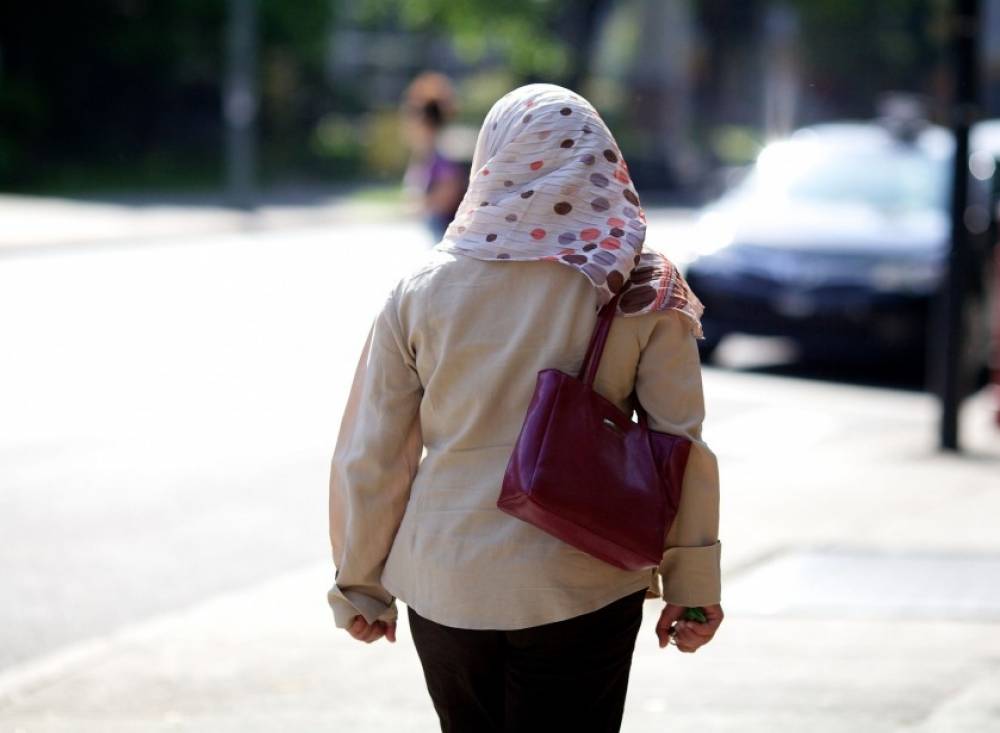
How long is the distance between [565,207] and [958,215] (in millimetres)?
5935

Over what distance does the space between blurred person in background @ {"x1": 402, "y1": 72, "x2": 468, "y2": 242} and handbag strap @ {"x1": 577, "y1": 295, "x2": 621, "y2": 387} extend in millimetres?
5725

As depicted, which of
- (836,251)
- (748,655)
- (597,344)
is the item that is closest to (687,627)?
(597,344)

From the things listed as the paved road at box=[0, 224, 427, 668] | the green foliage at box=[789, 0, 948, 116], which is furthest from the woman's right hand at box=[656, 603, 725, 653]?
the green foliage at box=[789, 0, 948, 116]

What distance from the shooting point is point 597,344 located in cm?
268

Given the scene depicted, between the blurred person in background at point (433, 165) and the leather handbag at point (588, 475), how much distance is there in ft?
19.0

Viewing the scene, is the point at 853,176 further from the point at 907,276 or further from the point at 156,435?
the point at 156,435

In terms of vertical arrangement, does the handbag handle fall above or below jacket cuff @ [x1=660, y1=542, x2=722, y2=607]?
above

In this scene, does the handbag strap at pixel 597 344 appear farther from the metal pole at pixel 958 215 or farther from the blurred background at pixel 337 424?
the metal pole at pixel 958 215

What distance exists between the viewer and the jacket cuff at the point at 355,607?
2.94 m

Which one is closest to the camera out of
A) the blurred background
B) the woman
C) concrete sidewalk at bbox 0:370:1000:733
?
the woman

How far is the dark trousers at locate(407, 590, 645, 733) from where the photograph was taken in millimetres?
2723

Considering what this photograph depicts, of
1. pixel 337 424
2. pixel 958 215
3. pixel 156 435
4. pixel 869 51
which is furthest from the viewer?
pixel 869 51

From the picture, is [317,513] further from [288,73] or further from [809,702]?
[288,73]

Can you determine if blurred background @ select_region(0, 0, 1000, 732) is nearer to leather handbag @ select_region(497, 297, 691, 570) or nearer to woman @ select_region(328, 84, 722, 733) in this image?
woman @ select_region(328, 84, 722, 733)
